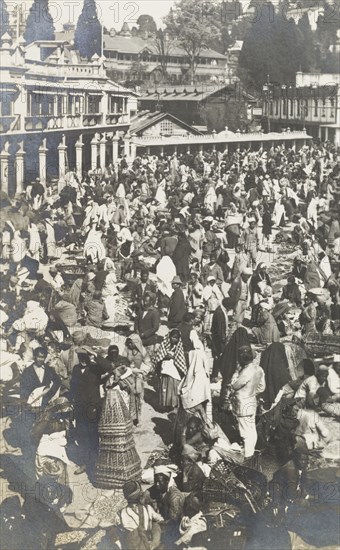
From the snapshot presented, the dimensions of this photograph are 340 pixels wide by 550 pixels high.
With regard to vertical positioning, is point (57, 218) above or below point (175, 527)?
above

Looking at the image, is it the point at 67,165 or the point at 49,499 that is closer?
the point at 49,499

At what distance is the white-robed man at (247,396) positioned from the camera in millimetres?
5609

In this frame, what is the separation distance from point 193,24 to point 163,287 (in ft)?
6.98

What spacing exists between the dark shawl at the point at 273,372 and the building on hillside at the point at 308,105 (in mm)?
1929

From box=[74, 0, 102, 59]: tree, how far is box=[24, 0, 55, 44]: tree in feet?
0.72

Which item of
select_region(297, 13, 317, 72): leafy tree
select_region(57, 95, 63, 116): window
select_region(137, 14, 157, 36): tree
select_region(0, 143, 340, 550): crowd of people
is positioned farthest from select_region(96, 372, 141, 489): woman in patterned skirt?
select_region(297, 13, 317, 72): leafy tree

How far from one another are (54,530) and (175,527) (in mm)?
863

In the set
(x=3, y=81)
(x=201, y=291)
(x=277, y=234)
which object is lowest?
(x=201, y=291)

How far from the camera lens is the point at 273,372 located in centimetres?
576

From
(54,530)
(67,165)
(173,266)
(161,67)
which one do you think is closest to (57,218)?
(67,165)

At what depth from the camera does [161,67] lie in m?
6.23

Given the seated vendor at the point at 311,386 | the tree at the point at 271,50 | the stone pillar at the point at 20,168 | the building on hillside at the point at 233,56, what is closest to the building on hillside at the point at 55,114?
the stone pillar at the point at 20,168

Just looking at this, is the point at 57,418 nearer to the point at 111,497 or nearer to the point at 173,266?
the point at 111,497

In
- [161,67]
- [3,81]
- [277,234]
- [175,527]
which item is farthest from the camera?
[277,234]
